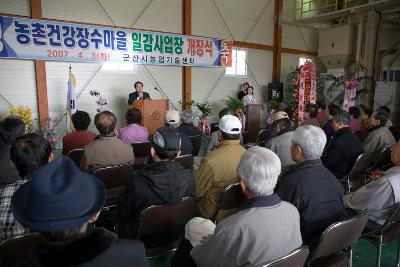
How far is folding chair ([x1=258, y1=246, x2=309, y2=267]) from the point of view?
42.6 inches

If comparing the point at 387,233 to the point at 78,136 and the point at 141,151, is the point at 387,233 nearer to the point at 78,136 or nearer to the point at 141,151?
the point at 141,151

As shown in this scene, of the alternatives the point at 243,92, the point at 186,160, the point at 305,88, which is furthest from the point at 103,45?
the point at 305,88

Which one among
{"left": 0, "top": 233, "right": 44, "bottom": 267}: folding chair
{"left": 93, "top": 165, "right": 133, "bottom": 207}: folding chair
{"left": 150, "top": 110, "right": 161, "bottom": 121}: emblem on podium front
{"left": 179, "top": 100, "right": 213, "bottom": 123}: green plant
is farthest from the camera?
{"left": 179, "top": 100, "right": 213, "bottom": 123}: green plant

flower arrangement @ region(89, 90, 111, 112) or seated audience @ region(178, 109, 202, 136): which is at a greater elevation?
flower arrangement @ region(89, 90, 111, 112)

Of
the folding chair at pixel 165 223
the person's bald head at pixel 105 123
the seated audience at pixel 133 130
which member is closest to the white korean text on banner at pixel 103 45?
the seated audience at pixel 133 130

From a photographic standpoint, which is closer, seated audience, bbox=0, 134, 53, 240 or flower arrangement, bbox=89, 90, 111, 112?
seated audience, bbox=0, 134, 53, 240

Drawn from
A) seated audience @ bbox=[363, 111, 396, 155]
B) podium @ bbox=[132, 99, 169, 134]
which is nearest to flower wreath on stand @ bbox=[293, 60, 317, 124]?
seated audience @ bbox=[363, 111, 396, 155]

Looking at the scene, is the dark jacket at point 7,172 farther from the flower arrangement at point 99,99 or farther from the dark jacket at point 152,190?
the flower arrangement at point 99,99

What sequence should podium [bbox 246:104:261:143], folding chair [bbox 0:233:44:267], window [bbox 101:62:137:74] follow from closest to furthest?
folding chair [bbox 0:233:44:267]
window [bbox 101:62:137:74]
podium [bbox 246:104:261:143]

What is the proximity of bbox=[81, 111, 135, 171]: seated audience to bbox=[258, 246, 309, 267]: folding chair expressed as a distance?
6.11 feet

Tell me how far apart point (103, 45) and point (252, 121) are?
3.96 m

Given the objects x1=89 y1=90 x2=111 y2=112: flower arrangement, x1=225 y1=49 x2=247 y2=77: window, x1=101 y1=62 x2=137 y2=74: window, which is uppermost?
x1=225 y1=49 x2=247 y2=77: window

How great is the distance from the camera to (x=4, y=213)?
1.48 metres

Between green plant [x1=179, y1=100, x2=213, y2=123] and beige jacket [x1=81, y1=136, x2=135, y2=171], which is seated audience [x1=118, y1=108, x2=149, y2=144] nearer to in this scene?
beige jacket [x1=81, y1=136, x2=135, y2=171]
